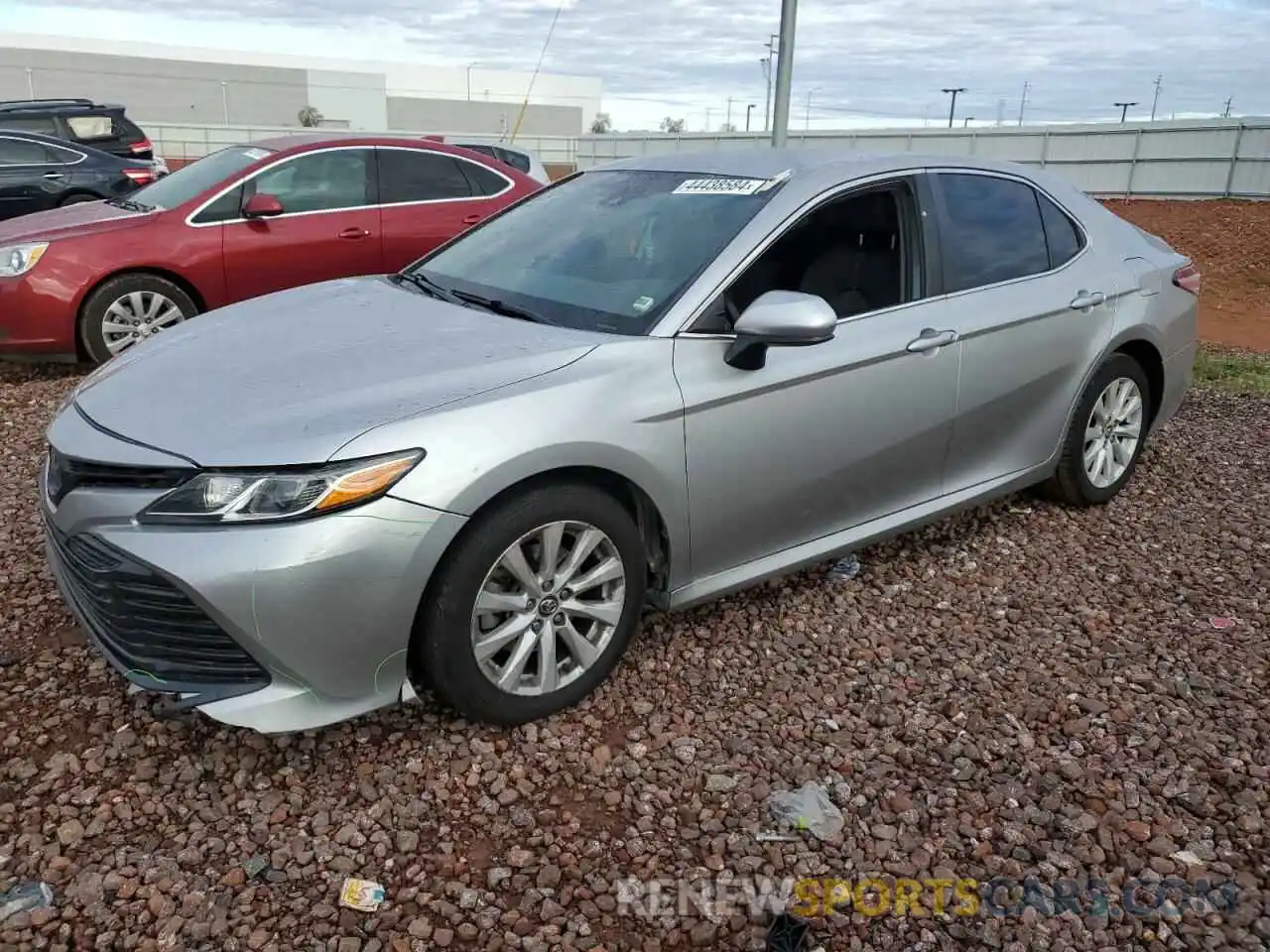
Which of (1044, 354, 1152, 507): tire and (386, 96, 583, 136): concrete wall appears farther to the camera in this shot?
(386, 96, 583, 136): concrete wall

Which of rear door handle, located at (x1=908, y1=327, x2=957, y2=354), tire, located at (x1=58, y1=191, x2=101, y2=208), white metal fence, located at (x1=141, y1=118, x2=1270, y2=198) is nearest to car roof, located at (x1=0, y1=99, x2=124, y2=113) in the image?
tire, located at (x1=58, y1=191, x2=101, y2=208)

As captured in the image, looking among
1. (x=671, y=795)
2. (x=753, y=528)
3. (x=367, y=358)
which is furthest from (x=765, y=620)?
(x=367, y=358)

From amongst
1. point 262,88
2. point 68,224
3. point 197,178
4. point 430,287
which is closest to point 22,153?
point 197,178

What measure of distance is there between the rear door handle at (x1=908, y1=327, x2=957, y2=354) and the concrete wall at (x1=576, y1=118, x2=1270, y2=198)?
2039 centimetres

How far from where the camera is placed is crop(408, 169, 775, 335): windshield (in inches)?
131

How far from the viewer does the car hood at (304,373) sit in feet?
8.66

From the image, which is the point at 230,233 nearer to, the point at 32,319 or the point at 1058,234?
the point at 32,319

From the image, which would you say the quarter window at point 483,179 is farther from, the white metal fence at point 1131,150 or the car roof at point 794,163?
the white metal fence at point 1131,150

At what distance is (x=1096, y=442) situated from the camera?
4.75 meters

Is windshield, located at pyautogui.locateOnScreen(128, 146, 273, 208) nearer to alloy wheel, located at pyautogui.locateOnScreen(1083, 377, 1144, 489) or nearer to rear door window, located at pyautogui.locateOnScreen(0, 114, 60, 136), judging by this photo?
alloy wheel, located at pyautogui.locateOnScreen(1083, 377, 1144, 489)

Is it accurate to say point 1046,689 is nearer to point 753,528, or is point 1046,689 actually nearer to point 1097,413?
point 753,528

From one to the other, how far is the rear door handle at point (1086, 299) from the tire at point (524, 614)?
94.7 inches

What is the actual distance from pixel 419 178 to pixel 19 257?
8.94 feet

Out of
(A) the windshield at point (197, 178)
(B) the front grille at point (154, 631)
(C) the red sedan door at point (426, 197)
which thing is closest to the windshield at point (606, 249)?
(B) the front grille at point (154, 631)
